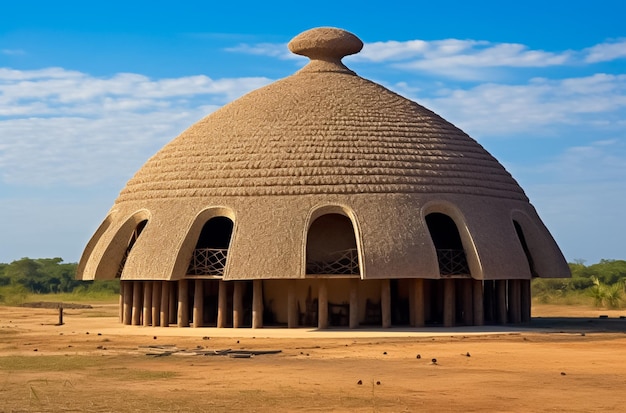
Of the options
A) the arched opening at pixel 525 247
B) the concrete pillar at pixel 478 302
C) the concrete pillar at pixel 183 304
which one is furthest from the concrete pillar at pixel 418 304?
the concrete pillar at pixel 183 304

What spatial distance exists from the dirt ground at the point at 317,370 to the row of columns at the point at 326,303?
4.07ft

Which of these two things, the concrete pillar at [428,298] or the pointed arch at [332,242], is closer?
the pointed arch at [332,242]

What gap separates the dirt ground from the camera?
1647 centimetres

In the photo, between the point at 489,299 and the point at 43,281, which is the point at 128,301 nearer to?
the point at 489,299

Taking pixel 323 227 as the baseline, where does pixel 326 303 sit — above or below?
below

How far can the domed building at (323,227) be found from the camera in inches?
1324

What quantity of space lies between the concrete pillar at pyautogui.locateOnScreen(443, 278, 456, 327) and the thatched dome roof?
0.96m

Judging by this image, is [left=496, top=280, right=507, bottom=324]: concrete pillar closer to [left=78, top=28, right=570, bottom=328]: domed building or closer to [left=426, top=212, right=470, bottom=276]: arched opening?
[left=78, top=28, right=570, bottom=328]: domed building

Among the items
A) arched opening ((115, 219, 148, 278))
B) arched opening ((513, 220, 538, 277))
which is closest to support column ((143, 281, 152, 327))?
arched opening ((115, 219, 148, 278))

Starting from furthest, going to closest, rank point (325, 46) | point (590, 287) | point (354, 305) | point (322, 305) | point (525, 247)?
point (590, 287) → point (325, 46) → point (525, 247) → point (354, 305) → point (322, 305)

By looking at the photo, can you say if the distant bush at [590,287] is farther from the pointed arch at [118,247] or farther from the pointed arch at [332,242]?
the pointed arch at [118,247]

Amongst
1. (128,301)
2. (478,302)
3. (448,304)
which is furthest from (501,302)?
(128,301)

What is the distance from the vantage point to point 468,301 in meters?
35.6

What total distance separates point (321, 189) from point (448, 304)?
567 centimetres
